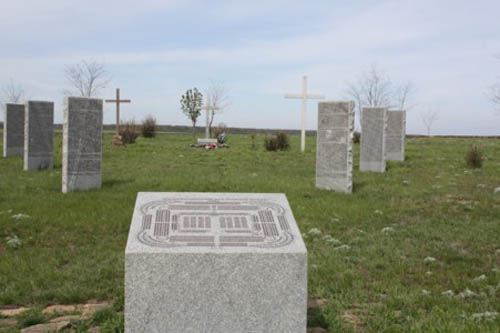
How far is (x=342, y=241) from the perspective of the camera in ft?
23.9

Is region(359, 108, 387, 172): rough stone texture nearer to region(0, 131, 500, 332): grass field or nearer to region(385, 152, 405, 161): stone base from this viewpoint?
region(0, 131, 500, 332): grass field

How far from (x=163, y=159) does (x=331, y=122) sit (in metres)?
8.69

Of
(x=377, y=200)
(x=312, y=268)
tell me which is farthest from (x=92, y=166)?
(x=312, y=268)

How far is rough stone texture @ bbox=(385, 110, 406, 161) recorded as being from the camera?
18828 millimetres

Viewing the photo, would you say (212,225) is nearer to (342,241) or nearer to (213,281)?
(213,281)

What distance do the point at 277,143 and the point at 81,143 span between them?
42.5ft

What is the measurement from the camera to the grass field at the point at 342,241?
15.6 feet

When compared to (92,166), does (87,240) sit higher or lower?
lower

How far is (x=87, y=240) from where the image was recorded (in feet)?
23.6

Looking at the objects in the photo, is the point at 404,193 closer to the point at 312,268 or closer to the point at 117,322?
the point at 312,268

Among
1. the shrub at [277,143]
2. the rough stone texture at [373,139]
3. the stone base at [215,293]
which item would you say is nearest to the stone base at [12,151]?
the shrub at [277,143]

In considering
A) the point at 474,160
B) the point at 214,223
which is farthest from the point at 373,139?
the point at 214,223

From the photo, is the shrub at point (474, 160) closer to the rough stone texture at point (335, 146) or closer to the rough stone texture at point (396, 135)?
the rough stone texture at point (396, 135)

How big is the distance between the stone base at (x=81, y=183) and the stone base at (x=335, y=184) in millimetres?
A: 5204
